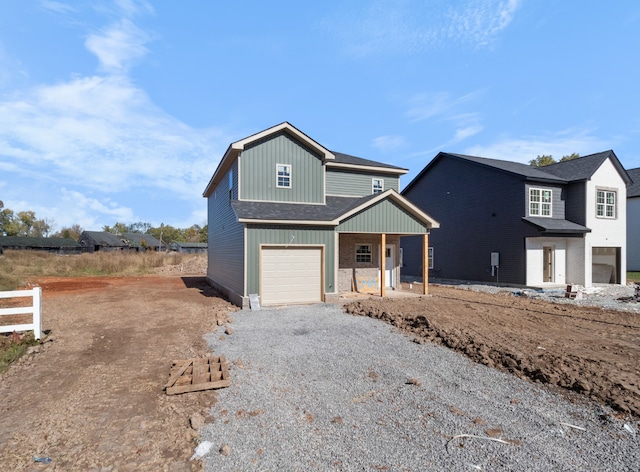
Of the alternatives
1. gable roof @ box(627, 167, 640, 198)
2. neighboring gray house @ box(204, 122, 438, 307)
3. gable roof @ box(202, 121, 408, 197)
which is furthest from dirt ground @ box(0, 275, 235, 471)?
gable roof @ box(627, 167, 640, 198)

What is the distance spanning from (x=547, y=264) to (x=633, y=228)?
45.9 ft

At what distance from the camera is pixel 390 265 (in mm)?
17391

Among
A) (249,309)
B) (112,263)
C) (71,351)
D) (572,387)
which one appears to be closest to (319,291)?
(249,309)

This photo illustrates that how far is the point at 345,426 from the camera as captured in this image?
4.35 meters

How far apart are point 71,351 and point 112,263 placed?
28.7m

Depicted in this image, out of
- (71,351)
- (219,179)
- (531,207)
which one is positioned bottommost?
(71,351)

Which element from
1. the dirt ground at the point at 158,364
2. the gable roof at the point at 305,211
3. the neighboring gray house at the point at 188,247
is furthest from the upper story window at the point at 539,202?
the neighboring gray house at the point at 188,247

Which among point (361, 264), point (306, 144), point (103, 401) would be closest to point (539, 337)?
A: point (361, 264)

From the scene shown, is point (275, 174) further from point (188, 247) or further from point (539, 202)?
point (188, 247)

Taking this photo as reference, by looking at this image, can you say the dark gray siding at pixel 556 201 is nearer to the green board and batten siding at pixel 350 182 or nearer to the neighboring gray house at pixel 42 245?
the green board and batten siding at pixel 350 182

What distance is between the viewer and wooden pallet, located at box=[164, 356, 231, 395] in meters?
5.45

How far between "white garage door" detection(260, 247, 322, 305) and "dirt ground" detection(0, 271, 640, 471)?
1683mm

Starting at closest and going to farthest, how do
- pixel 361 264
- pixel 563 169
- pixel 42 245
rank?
pixel 361 264
pixel 563 169
pixel 42 245

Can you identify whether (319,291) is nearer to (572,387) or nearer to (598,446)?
(572,387)
